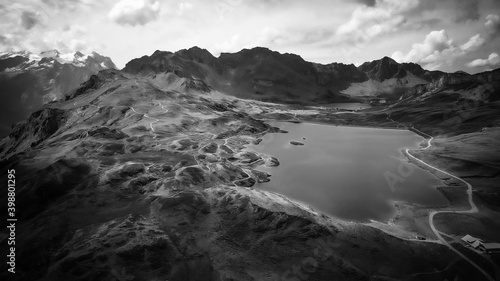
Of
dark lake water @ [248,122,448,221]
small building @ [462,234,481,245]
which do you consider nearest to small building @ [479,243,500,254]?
small building @ [462,234,481,245]

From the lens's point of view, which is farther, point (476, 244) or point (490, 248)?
point (476, 244)

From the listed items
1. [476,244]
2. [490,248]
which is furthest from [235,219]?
[490,248]

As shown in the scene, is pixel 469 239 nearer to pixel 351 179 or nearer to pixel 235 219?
pixel 351 179

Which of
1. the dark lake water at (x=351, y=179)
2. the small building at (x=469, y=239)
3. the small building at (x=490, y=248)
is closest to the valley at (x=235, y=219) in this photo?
the dark lake water at (x=351, y=179)

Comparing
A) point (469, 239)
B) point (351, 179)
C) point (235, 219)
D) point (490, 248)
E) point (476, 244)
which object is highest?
point (351, 179)

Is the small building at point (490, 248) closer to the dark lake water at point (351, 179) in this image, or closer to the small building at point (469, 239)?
the small building at point (469, 239)

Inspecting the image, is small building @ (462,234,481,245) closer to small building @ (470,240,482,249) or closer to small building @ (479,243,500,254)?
small building @ (470,240,482,249)

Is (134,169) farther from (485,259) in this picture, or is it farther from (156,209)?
(485,259)

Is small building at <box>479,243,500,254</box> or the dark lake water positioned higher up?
the dark lake water

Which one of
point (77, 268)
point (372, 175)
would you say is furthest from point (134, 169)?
point (372, 175)
